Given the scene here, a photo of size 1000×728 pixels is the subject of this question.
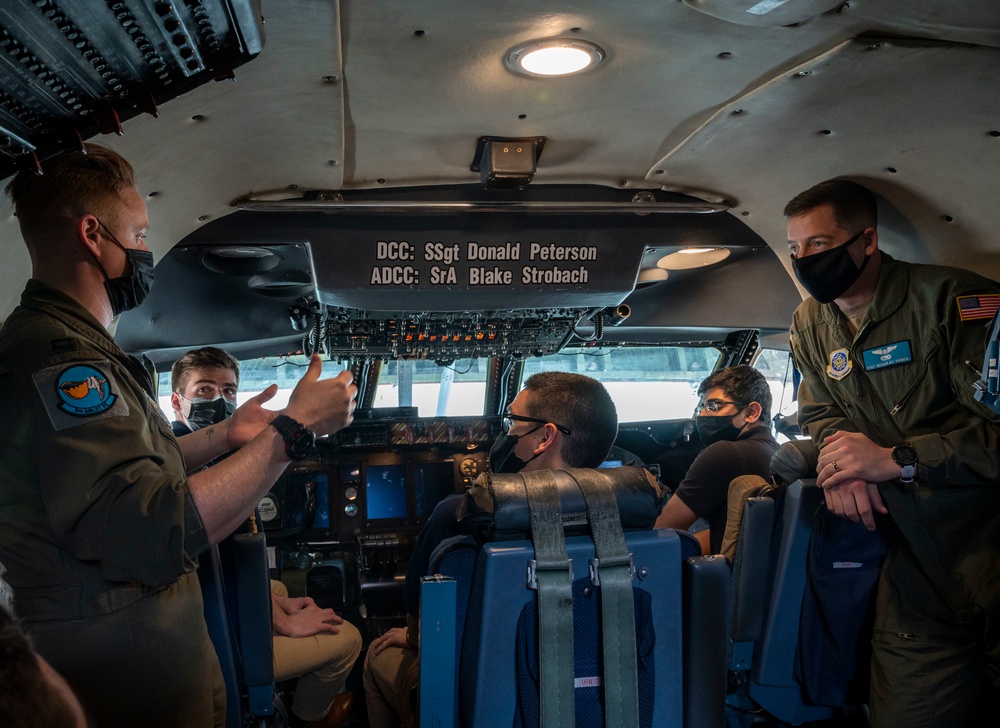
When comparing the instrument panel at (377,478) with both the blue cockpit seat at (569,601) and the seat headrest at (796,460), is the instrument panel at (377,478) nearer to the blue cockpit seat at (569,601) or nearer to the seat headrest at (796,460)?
the seat headrest at (796,460)

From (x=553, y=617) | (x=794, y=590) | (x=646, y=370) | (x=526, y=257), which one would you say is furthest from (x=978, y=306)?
(x=646, y=370)

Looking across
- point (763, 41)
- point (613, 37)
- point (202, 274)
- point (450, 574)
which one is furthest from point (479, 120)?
point (202, 274)

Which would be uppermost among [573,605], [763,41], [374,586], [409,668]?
[763,41]

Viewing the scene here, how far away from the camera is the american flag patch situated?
6.87 ft

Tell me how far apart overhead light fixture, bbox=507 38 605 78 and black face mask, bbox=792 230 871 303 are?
0.84 metres

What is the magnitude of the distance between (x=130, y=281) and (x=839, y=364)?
189cm

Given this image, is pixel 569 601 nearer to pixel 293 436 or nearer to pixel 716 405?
pixel 293 436

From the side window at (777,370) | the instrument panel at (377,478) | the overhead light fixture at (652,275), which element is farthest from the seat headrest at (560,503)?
the side window at (777,370)

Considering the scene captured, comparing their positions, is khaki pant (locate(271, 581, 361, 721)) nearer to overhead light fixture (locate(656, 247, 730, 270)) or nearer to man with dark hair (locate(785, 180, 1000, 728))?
man with dark hair (locate(785, 180, 1000, 728))

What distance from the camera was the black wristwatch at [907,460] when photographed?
207 centimetres

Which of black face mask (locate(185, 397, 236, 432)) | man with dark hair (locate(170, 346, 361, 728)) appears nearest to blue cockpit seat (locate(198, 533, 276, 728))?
man with dark hair (locate(170, 346, 361, 728))

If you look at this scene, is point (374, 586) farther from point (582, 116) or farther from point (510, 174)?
point (582, 116)

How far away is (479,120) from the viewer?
244 cm

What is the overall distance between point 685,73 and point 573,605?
134cm
